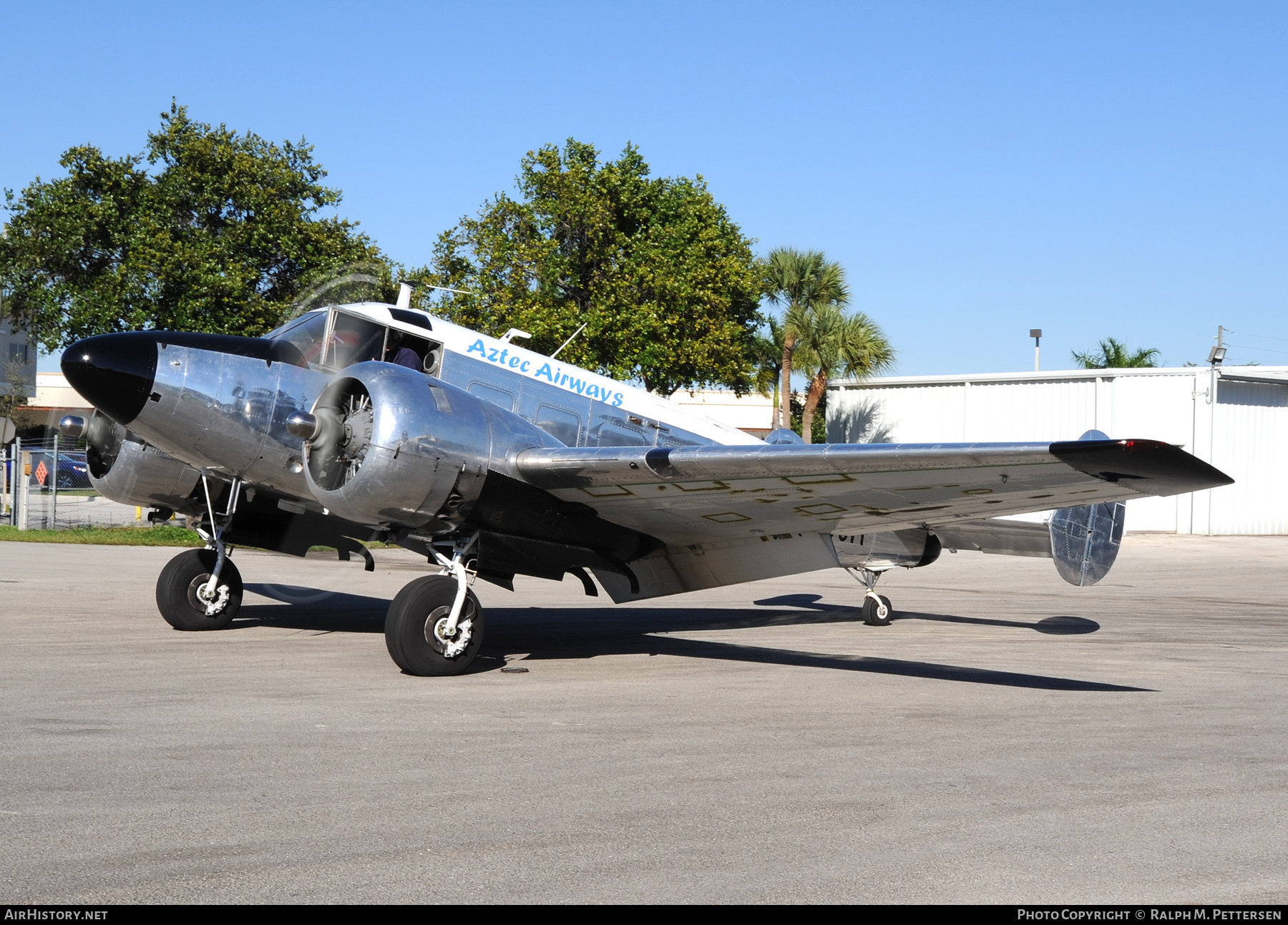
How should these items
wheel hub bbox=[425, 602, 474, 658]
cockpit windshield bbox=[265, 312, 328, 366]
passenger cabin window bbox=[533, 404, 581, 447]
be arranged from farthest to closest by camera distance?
passenger cabin window bbox=[533, 404, 581, 447]
cockpit windshield bbox=[265, 312, 328, 366]
wheel hub bbox=[425, 602, 474, 658]

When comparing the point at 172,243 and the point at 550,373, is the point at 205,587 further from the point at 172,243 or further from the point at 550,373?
the point at 172,243

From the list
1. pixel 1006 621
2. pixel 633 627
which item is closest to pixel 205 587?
pixel 633 627

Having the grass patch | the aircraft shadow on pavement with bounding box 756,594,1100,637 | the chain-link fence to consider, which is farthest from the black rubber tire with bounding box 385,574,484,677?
the grass patch

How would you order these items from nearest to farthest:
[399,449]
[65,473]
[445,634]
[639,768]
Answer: [639,768] < [399,449] < [445,634] < [65,473]

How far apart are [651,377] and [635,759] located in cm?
2994

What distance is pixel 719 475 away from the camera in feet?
28.3

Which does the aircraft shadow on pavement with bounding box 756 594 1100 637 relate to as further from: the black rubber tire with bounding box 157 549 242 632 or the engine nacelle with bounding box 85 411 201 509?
→ the engine nacelle with bounding box 85 411 201 509

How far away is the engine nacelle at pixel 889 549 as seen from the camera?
1438 cm

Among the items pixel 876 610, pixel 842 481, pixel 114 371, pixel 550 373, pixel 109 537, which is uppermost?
pixel 550 373

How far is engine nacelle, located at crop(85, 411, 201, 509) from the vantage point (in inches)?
476

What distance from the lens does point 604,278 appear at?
36469 mm

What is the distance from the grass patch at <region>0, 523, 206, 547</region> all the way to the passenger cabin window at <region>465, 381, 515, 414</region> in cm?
1779

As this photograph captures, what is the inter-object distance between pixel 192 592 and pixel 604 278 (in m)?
25.4

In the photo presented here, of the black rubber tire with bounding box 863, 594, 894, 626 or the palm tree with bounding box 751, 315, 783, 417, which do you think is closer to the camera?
the black rubber tire with bounding box 863, 594, 894, 626
